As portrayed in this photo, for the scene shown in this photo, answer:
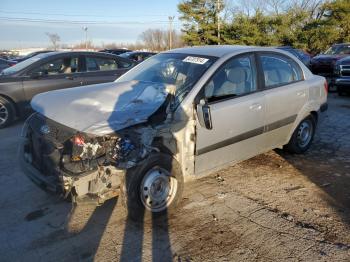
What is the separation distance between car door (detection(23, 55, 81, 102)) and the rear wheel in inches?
15.6

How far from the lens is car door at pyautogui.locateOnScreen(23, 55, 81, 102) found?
769cm

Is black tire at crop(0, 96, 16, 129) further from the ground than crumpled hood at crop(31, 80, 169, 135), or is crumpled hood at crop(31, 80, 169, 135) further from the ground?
crumpled hood at crop(31, 80, 169, 135)

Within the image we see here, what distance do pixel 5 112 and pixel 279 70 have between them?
5770 millimetres

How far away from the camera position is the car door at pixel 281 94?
457 cm

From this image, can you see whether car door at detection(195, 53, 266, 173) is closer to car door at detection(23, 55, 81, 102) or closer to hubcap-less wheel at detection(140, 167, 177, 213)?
hubcap-less wheel at detection(140, 167, 177, 213)

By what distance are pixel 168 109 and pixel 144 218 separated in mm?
1154

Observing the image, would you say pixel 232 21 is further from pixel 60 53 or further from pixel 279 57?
pixel 279 57

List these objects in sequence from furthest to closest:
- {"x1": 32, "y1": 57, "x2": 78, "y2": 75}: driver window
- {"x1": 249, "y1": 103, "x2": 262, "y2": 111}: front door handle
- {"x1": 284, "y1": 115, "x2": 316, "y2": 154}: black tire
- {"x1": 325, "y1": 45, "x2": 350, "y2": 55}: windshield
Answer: {"x1": 325, "y1": 45, "x2": 350, "y2": 55}: windshield → {"x1": 32, "y1": 57, "x2": 78, "y2": 75}: driver window → {"x1": 284, "y1": 115, "x2": 316, "y2": 154}: black tire → {"x1": 249, "y1": 103, "x2": 262, "y2": 111}: front door handle

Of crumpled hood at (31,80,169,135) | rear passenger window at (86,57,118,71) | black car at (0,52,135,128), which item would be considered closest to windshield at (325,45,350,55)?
rear passenger window at (86,57,118,71)

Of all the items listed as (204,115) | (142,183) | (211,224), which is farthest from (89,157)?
(211,224)

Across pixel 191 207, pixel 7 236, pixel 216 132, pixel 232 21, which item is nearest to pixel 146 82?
pixel 216 132

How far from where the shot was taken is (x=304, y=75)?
207 inches

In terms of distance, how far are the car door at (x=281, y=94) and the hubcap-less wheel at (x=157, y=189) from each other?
1655mm

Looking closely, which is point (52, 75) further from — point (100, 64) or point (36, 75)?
point (100, 64)
